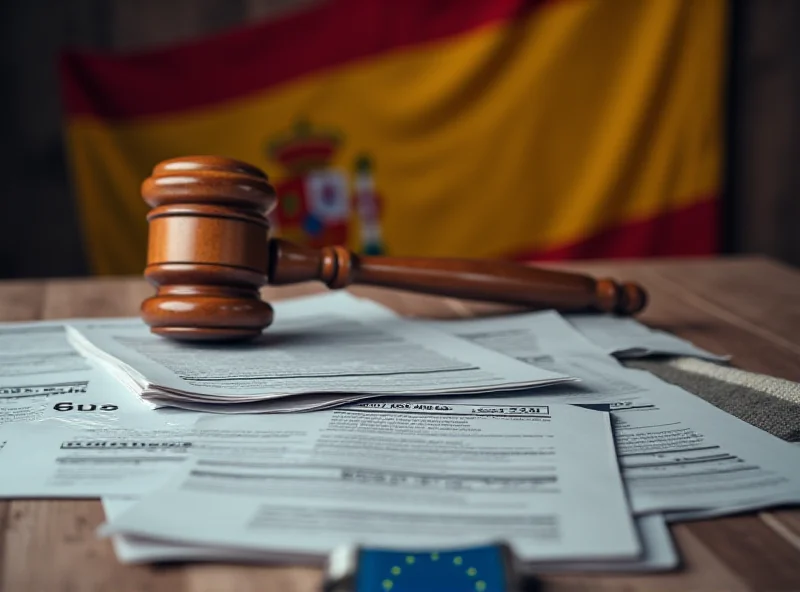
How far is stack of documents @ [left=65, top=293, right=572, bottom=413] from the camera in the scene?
1.96 ft

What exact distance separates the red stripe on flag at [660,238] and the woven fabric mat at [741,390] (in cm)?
174

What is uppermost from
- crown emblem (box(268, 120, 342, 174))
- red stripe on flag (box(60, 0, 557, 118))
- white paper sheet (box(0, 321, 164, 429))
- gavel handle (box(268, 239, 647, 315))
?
red stripe on flag (box(60, 0, 557, 118))

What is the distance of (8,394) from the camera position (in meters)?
0.64

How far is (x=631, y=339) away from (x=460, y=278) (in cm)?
19

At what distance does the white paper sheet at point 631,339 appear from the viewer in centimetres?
80

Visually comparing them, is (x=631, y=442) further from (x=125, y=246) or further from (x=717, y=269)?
(x=125, y=246)

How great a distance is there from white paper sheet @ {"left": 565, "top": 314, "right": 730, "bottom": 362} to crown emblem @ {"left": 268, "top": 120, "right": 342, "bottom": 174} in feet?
5.28

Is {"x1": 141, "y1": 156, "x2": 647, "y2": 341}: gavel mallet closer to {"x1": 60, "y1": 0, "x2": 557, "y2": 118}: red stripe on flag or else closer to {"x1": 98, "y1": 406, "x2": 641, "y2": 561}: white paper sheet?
{"x1": 98, "y1": 406, "x2": 641, "y2": 561}: white paper sheet

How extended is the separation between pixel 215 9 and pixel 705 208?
1.51m

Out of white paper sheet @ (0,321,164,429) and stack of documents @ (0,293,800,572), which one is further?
white paper sheet @ (0,321,164,429)

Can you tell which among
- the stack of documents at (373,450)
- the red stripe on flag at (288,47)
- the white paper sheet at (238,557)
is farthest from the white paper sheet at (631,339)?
the red stripe on flag at (288,47)

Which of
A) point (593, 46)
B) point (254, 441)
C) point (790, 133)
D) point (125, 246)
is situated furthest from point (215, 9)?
point (254, 441)

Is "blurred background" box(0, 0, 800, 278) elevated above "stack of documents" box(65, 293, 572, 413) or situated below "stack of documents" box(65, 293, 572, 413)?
above

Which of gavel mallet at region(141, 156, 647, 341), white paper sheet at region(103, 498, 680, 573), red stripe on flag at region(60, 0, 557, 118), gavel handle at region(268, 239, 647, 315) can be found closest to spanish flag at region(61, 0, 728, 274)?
red stripe on flag at region(60, 0, 557, 118)
